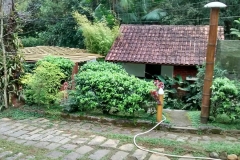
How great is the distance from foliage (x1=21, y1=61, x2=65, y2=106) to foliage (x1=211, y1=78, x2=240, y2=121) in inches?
135

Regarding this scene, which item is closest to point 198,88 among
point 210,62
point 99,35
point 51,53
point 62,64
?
point 210,62

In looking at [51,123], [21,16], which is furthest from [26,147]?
[21,16]

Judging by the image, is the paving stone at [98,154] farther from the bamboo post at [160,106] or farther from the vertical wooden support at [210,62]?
the vertical wooden support at [210,62]

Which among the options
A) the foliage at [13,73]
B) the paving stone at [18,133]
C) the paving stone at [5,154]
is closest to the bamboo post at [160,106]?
the paving stone at [18,133]

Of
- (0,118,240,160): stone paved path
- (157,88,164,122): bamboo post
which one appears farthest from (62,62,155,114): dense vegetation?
(0,118,240,160): stone paved path

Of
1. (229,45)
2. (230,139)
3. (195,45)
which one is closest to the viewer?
(230,139)

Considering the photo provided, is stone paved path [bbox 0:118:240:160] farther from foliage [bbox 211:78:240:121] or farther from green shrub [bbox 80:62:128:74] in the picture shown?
green shrub [bbox 80:62:128:74]

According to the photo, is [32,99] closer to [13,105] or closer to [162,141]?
[13,105]

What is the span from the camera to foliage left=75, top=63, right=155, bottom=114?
5.11m

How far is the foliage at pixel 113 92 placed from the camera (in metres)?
5.11

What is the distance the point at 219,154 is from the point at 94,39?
33.1ft

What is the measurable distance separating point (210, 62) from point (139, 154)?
8.27ft

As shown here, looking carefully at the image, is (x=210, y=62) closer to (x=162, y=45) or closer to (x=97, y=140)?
(x=97, y=140)

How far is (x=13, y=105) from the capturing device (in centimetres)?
629
